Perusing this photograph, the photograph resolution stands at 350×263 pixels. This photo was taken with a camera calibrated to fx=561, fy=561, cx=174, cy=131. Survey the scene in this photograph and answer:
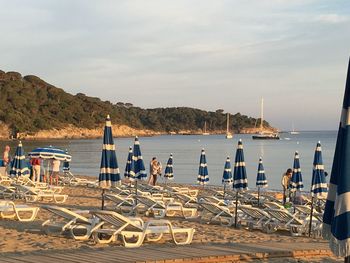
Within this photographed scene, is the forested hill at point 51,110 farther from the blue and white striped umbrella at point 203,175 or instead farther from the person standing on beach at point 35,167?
the blue and white striped umbrella at point 203,175

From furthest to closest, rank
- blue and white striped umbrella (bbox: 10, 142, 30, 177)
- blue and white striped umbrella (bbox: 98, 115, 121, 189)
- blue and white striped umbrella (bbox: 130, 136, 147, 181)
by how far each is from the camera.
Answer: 1. blue and white striped umbrella (bbox: 10, 142, 30, 177)
2. blue and white striped umbrella (bbox: 130, 136, 147, 181)
3. blue and white striped umbrella (bbox: 98, 115, 121, 189)

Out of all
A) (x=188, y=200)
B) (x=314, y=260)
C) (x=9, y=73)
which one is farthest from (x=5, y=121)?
(x=314, y=260)

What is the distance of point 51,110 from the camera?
414 ft

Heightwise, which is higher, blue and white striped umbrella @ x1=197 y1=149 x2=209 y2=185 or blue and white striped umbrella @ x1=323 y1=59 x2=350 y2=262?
blue and white striped umbrella @ x1=323 y1=59 x2=350 y2=262

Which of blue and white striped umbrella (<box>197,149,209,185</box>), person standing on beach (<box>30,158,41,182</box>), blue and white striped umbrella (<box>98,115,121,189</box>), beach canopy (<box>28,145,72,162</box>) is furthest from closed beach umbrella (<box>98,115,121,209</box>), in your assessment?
person standing on beach (<box>30,158,41,182</box>)

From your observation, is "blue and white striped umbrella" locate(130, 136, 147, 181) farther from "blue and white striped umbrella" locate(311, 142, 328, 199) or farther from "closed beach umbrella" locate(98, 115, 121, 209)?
"blue and white striped umbrella" locate(311, 142, 328, 199)

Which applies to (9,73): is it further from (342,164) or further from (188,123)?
(342,164)

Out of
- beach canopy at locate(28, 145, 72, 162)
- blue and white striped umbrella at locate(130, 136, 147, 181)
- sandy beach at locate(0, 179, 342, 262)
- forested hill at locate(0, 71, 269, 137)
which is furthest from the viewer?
forested hill at locate(0, 71, 269, 137)

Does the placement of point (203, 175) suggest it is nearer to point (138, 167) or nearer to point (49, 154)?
point (49, 154)

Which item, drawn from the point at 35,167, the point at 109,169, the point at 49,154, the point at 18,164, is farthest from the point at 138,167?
the point at 35,167

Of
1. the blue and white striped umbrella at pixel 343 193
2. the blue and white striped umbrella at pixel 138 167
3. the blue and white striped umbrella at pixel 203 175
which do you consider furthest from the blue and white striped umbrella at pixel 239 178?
the blue and white striped umbrella at pixel 203 175

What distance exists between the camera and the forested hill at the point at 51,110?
11200 centimetres

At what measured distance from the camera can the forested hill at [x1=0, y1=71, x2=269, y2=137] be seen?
112000 millimetres

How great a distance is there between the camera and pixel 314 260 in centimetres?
755
